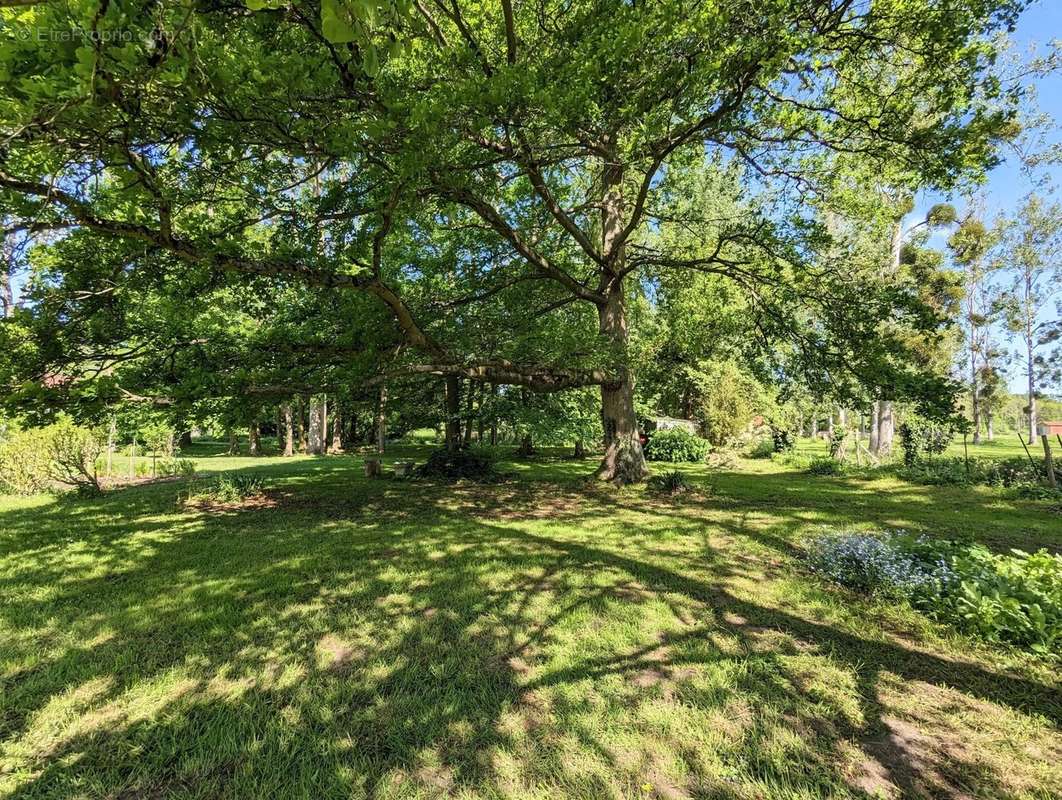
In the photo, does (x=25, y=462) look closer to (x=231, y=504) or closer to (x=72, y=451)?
(x=72, y=451)

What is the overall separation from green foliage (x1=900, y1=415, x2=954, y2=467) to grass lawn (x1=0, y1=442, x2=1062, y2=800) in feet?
33.7

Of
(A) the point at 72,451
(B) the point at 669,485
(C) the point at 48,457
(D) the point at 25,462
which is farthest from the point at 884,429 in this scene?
(D) the point at 25,462

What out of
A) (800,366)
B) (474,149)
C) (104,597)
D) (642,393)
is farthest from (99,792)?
(642,393)

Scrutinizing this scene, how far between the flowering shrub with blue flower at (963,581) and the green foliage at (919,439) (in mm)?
12216

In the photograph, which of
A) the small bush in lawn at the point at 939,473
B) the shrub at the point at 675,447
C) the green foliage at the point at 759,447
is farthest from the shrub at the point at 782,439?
the small bush in lawn at the point at 939,473

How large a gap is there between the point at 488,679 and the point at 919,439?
17.6 meters

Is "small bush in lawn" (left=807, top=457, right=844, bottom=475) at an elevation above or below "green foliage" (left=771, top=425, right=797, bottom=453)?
below

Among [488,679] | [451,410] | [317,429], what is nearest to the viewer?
[488,679]

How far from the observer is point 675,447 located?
1873cm

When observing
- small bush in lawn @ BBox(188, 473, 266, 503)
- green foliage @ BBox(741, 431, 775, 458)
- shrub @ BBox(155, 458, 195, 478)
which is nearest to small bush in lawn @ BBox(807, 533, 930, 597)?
small bush in lawn @ BBox(188, 473, 266, 503)

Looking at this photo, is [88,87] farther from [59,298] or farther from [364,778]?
[59,298]

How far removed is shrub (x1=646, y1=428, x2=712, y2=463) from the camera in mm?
18562

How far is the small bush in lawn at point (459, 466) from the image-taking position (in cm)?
1238

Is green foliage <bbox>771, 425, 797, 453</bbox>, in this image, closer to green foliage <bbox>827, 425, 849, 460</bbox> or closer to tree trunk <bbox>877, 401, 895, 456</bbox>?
green foliage <bbox>827, 425, 849, 460</bbox>
